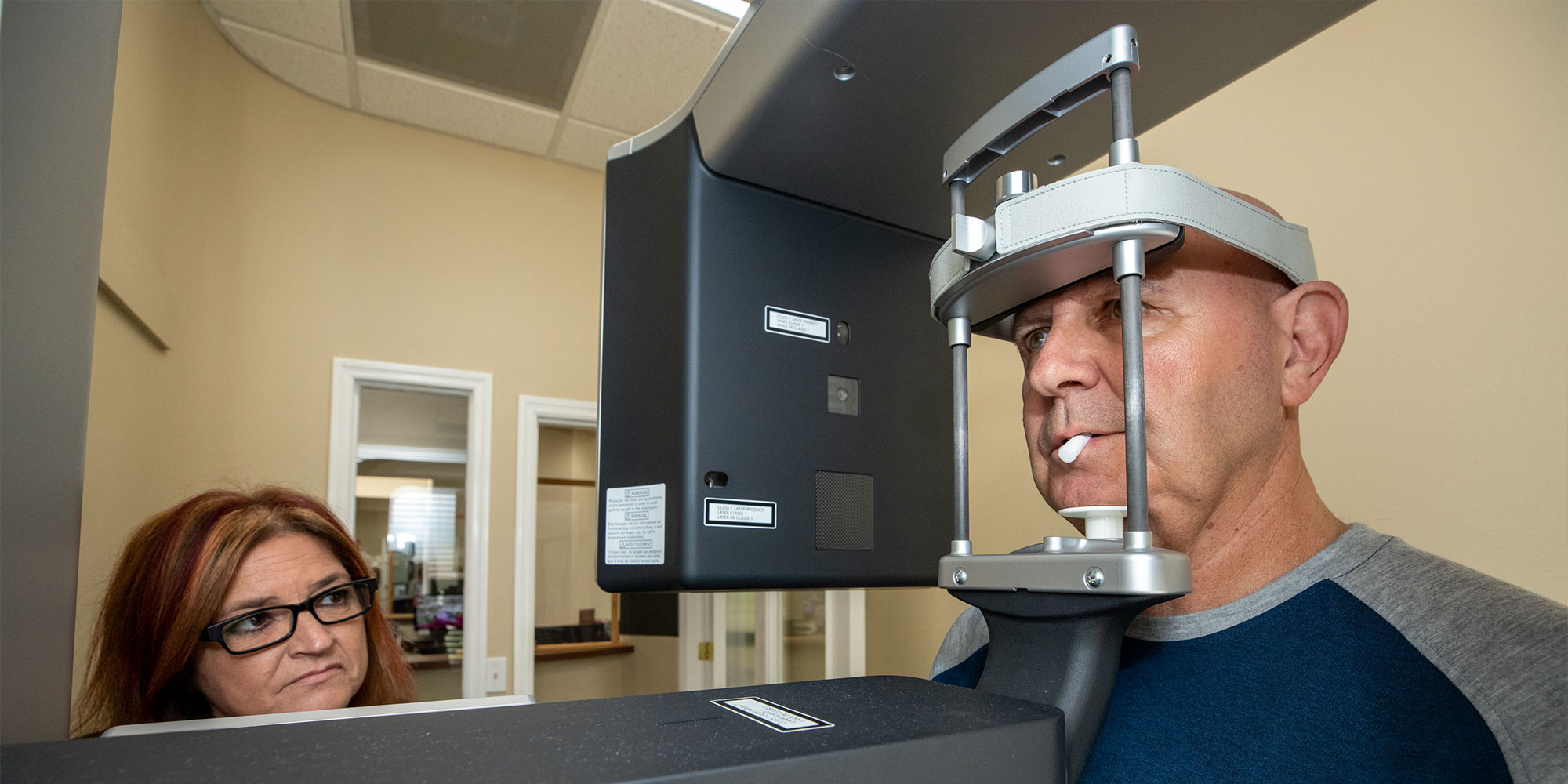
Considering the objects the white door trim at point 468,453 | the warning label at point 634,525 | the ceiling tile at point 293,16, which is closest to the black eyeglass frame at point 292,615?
the warning label at point 634,525

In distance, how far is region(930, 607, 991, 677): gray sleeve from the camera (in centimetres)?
81

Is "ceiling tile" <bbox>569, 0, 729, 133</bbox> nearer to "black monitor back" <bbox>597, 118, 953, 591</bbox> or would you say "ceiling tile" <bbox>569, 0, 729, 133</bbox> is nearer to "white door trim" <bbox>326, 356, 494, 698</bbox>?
"white door trim" <bbox>326, 356, 494, 698</bbox>

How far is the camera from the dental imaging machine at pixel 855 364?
0.31m

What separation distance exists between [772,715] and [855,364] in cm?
41

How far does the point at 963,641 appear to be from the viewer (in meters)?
0.83

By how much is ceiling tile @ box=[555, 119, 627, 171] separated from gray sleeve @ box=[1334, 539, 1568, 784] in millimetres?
3094

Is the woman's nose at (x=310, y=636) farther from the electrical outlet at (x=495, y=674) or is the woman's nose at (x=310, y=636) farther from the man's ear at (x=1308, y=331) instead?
the electrical outlet at (x=495, y=674)

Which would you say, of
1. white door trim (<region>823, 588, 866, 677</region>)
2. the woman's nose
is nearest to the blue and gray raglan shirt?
the woman's nose

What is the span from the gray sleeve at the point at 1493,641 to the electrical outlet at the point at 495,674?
3.09 metres

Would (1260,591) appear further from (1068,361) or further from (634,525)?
(634,525)

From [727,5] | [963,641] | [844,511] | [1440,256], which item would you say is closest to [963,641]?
[963,641]

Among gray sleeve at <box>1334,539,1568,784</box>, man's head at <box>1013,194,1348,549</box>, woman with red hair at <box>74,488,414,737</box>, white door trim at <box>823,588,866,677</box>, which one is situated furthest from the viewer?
white door trim at <box>823,588,866,677</box>

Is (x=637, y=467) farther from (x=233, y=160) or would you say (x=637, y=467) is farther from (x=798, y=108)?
(x=233, y=160)

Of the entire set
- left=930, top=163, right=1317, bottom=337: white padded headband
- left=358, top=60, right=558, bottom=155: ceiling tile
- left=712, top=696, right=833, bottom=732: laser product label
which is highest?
left=358, top=60, right=558, bottom=155: ceiling tile
